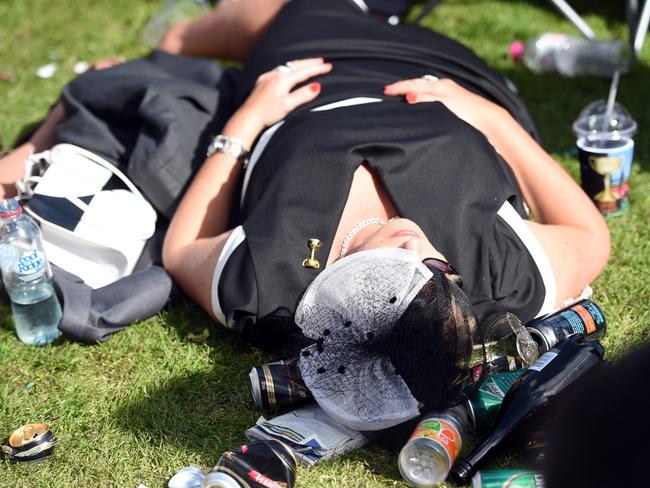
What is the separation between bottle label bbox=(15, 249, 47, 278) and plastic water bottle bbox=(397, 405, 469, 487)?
1.43 metres

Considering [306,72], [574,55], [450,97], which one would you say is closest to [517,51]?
[574,55]

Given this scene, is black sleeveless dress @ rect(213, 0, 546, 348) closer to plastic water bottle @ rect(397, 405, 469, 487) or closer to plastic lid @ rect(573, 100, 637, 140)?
plastic water bottle @ rect(397, 405, 469, 487)

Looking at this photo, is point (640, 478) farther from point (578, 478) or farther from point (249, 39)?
point (249, 39)

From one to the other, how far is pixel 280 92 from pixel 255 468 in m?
1.52

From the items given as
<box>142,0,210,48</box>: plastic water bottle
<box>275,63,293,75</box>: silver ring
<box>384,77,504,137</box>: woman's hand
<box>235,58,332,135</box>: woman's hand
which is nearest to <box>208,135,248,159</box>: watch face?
<box>235,58,332,135</box>: woman's hand

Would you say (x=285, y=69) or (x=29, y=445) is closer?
(x=29, y=445)

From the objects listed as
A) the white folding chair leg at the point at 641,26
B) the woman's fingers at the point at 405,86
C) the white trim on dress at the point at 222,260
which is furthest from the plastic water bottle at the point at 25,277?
the white folding chair leg at the point at 641,26

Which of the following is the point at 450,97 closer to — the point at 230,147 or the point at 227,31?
the point at 230,147

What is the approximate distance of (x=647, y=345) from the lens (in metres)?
1.22

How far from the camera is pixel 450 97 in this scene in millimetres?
3109

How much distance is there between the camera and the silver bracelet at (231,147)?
3.11 m

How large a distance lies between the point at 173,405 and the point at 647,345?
177cm

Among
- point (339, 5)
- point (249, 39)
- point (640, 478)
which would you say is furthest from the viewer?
point (249, 39)

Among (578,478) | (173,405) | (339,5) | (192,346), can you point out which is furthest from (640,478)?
(339,5)
